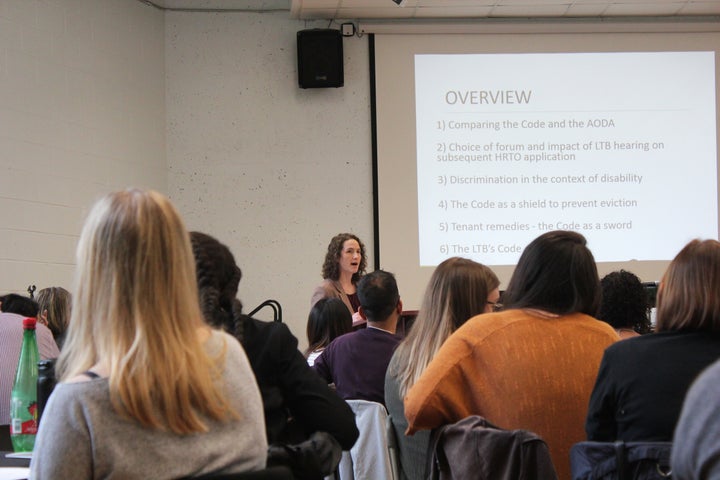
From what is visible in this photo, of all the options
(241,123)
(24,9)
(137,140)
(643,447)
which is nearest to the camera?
(643,447)

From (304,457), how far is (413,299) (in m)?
4.88

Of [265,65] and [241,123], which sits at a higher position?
[265,65]

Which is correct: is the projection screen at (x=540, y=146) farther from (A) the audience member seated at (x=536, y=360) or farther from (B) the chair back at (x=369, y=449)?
(A) the audience member seated at (x=536, y=360)

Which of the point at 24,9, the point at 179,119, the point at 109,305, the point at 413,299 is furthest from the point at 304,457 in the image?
the point at 179,119

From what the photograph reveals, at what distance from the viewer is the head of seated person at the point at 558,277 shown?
2137 mm

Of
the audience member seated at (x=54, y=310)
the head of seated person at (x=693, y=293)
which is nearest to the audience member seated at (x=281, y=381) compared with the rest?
the head of seated person at (x=693, y=293)

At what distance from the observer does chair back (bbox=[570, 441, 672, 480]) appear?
1.72 m

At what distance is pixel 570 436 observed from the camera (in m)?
2.12

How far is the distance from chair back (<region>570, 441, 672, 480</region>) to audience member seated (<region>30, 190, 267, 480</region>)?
0.71 meters

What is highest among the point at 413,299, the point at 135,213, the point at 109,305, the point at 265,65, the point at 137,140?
the point at 265,65

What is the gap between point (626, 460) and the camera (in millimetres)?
1743

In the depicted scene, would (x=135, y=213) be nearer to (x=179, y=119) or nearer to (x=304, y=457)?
(x=304, y=457)

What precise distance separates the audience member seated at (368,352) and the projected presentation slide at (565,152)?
332cm

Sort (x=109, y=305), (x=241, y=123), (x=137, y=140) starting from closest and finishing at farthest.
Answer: (x=109, y=305)
(x=137, y=140)
(x=241, y=123)
